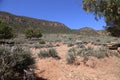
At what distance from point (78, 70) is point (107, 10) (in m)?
Answer: 11.0

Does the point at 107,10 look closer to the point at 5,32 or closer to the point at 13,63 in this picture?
the point at 13,63

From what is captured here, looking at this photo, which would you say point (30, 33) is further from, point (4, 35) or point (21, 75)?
point (21, 75)

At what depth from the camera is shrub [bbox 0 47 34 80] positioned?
26.8 feet

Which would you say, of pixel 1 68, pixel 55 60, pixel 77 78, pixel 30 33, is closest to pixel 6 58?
pixel 1 68

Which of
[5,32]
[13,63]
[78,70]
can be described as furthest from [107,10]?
[5,32]

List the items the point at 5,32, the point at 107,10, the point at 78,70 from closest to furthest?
the point at 78,70, the point at 107,10, the point at 5,32

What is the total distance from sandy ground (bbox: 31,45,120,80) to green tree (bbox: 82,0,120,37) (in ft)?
26.3

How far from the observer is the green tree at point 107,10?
814 inches

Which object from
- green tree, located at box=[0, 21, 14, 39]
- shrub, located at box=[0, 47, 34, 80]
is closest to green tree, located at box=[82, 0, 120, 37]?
shrub, located at box=[0, 47, 34, 80]

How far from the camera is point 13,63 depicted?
Answer: 27.7ft

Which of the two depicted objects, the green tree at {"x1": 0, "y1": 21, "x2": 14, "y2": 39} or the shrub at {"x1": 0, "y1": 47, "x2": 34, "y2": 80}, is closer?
the shrub at {"x1": 0, "y1": 47, "x2": 34, "y2": 80}

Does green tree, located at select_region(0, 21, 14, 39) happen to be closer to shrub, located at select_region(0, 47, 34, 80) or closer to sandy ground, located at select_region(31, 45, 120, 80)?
sandy ground, located at select_region(31, 45, 120, 80)

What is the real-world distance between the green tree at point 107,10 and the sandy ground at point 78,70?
802 cm

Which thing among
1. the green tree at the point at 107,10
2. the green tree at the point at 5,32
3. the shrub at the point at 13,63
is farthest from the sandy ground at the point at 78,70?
the green tree at the point at 5,32
